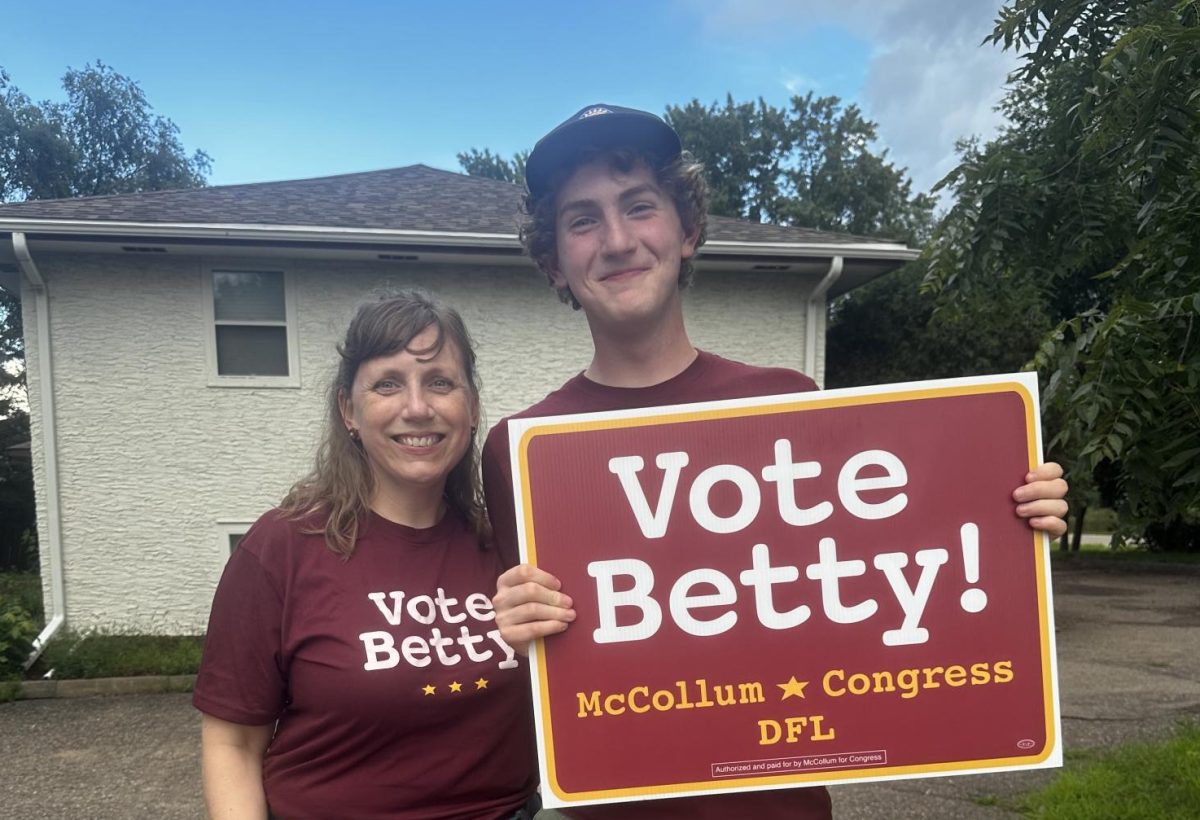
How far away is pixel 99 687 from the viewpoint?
6.55m

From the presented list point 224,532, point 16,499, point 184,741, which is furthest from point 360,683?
point 16,499

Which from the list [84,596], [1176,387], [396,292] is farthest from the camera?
[84,596]

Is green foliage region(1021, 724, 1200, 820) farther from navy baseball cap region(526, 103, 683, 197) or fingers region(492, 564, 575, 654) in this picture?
navy baseball cap region(526, 103, 683, 197)

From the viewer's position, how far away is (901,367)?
15.2 meters

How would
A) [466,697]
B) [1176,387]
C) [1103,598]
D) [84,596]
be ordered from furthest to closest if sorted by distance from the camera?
[1103,598] < [84,596] < [1176,387] < [466,697]

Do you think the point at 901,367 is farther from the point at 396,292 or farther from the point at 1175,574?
the point at 396,292

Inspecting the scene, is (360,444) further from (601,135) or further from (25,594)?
(25,594)

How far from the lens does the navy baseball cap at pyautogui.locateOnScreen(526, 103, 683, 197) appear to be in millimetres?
1711

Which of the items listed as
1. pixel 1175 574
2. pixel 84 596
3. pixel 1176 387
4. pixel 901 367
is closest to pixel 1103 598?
pixel 1175 574

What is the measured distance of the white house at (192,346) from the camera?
25.4 feet

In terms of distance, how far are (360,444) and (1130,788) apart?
4392 millimetres

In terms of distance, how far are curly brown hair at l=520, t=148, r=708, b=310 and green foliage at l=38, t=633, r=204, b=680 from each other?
596 cm

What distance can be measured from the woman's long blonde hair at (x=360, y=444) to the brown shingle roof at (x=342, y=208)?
640 centimetres

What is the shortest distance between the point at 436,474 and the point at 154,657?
6.67 metres
